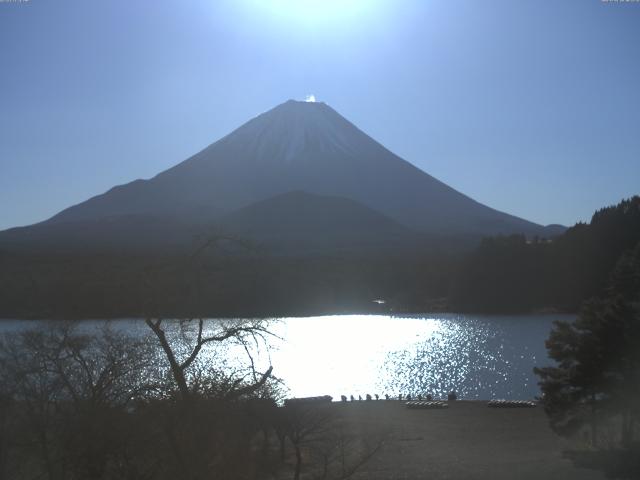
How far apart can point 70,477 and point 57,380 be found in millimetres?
810

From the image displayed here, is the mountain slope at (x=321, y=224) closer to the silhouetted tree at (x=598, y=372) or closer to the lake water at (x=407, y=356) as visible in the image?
the lake water at (x=407, y=356)

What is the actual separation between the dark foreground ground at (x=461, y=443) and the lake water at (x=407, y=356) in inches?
107

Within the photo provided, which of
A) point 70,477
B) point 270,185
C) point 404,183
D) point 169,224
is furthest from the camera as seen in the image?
point 404,183

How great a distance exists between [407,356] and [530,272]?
91.6ft

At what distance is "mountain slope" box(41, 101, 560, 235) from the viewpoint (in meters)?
89.1

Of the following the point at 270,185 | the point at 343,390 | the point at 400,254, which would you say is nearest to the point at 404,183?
the point at 270,185

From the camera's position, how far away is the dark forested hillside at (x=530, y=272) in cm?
5550

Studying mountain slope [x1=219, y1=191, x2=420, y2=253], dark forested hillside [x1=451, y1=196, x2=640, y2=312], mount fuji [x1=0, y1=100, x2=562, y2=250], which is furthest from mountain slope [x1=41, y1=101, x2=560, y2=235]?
dark forested hillside [x1=451, y1=196, x2=640, y2=312]

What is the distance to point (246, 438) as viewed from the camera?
6.53m

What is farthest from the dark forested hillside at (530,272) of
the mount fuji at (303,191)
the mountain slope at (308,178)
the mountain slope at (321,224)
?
the mountain slope at (308,178)

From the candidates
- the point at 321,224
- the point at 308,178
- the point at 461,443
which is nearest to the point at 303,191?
the point at 321,224

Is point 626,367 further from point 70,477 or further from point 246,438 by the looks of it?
point 70,477

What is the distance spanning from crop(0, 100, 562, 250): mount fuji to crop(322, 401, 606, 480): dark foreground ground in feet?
163

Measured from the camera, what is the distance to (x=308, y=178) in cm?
9881
